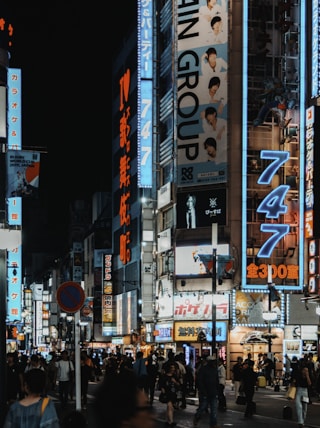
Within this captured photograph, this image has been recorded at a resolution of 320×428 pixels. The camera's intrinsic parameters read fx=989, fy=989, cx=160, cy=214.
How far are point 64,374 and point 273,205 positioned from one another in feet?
102

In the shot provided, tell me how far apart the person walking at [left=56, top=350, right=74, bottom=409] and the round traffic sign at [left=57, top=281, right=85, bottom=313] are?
559 inches

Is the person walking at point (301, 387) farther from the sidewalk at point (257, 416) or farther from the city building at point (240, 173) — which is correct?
the city building at point (240, 173)

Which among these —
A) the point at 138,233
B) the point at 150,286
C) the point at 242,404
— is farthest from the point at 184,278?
the point at 242,404

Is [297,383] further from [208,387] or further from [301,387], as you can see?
[208,387]

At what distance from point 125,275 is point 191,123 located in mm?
24865

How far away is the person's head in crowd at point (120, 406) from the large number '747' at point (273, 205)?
2181 inches

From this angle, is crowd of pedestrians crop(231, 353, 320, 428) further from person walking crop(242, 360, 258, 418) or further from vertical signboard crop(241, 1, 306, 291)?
vertical signboard crop(241, 1, 306, 291)

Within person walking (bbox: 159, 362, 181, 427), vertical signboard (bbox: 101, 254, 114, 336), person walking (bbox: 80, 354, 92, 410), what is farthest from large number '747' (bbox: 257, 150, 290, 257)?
person walking (bbox: 159, 362, 181, 427)

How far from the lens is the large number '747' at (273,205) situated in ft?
196

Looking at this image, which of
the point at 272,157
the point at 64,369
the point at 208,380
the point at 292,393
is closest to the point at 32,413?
the point at 292,393

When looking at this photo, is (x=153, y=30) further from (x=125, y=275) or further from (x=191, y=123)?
(x=125, y=275)

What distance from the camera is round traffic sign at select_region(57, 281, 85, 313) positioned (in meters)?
16.7

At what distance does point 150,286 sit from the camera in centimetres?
7244

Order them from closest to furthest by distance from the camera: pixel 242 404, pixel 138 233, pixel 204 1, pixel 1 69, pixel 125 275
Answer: pixel 1 69
pixel 242 404
pixel 204 1
pixel 138 233
pixel 125 275
